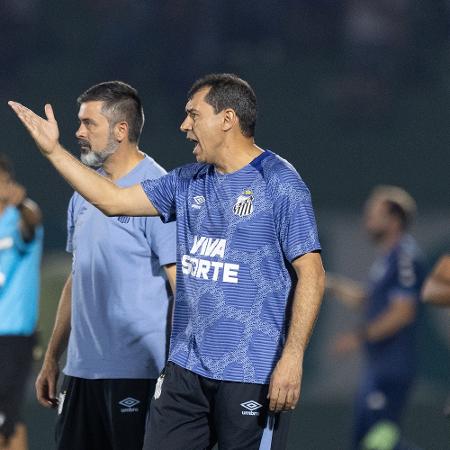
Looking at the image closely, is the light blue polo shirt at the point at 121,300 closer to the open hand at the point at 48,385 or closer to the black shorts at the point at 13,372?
the open hand at the point at 48,385

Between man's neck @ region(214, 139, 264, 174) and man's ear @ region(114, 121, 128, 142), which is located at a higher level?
man's ear @ region(114, 121, 128, 142)

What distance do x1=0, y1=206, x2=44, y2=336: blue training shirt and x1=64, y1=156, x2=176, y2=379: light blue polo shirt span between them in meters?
1.33

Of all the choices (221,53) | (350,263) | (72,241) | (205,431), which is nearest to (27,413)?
(350,263)

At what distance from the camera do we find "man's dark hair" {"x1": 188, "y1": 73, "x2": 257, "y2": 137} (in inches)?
131

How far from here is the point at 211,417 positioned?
10.6 feet

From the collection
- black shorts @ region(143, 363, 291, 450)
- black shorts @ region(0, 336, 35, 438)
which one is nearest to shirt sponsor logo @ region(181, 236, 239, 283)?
black shorts @ region(143, 363, 291, 450)

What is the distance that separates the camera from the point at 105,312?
3.79 metres

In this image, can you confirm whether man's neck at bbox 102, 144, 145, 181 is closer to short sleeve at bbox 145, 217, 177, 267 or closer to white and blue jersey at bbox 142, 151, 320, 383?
short sleeve at bbox 145, 217, 177, 267

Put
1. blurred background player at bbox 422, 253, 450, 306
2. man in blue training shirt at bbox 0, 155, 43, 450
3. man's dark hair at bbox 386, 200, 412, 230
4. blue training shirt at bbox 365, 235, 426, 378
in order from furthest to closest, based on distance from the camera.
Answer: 1. man's dark hair at bbox 386, 200, 412, 230
2. blue training shirt at bbox 365, 235, 426, 378
3. man in blue training shirt at bbox 0, 155, 43, 450
4. blurred background player at bbox 422, 253, 450, 306

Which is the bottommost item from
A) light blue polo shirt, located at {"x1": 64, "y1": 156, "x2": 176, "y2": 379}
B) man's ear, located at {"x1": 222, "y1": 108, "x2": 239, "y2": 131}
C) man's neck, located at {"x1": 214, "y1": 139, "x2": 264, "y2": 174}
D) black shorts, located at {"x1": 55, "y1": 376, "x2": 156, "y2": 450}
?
black shorts, located at {"x1": 55, "y1": 376, "x2": 156, "y2": 450}

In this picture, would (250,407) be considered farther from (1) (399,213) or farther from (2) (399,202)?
(2) (399,202)

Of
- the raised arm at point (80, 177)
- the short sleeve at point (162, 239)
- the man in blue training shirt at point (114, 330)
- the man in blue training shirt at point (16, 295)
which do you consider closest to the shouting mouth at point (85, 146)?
the man in blue training shirt at point (114, 330)

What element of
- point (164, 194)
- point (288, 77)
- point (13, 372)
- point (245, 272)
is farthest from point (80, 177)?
point (288, 77)

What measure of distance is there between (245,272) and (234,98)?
561 mm
